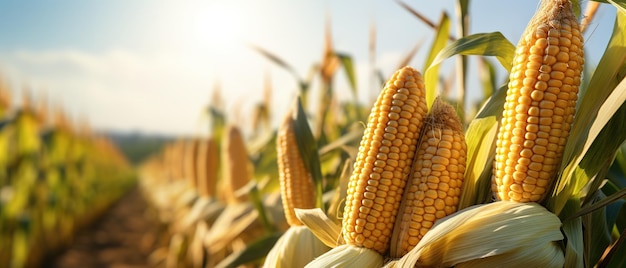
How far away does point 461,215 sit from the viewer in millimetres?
1347

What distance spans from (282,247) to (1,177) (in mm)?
6796

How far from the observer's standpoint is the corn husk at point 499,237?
4.27 ft

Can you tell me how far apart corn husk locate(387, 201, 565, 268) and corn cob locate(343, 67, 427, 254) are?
0.57ft

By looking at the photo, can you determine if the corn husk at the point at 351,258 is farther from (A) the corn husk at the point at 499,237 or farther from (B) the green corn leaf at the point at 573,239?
(B) the green corn leaf at the point at 573,239

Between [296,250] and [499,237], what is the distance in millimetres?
856


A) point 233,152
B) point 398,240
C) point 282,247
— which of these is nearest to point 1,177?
point 233,152

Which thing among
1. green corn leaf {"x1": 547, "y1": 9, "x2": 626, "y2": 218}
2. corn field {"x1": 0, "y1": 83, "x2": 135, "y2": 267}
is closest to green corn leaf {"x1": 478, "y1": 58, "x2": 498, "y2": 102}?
green corn leaf {"x1": 547, "y1": 9, "x2": 626, "y2": 218}

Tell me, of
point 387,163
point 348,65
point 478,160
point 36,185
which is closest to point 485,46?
point 478,160

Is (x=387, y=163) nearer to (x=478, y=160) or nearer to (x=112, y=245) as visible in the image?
(x=478, y=160)

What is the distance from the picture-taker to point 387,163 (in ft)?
4.94

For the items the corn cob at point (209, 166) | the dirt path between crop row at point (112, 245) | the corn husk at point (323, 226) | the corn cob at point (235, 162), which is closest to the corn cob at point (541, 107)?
the corn husk at point (323, 226)

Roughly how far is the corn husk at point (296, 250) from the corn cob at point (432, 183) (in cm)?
51

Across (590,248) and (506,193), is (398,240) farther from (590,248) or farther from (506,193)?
(590,248)

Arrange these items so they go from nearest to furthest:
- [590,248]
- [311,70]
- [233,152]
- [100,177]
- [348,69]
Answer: [590,248], [233,152], [348,69], [311,70], [100,177]
